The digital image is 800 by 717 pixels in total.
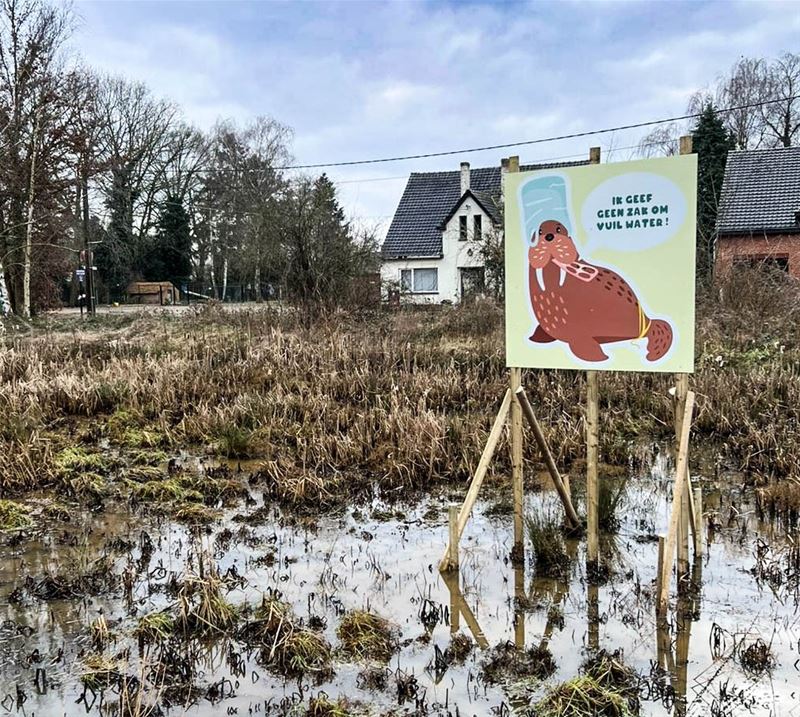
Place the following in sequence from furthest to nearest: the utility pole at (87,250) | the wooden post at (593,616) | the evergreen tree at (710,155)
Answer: the evergreen tree at (710,155) < the utility pole at (87,250) < the wooden post at (593,616)

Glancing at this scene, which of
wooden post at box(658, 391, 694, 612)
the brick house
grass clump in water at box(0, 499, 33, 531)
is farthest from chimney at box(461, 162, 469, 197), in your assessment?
wooden post at box(658, 391, 694, 612)

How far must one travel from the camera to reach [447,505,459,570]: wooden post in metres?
5.04

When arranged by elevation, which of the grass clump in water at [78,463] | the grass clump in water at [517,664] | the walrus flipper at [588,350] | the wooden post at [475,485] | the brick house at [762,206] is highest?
the brick house at [762,206]

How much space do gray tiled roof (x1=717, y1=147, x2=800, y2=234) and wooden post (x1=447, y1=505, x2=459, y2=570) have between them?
24.0 meters

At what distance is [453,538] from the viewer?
16.9ft

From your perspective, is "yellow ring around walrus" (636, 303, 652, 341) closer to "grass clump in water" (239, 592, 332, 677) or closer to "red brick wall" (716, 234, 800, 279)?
"grass clump in water" (239, 592, 332, 677)

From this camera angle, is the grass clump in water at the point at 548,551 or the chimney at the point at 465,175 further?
the chimney at the point at 465,175

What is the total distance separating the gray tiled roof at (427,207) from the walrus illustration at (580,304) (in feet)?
119

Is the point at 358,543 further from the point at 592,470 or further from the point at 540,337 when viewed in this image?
the point at 540,337

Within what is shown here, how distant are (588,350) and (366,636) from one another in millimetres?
2274

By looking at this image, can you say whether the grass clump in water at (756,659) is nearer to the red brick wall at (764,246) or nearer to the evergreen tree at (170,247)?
the red brick wall at (764,246)

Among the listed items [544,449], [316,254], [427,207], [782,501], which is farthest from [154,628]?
[427,207]

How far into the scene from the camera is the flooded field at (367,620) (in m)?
3.69

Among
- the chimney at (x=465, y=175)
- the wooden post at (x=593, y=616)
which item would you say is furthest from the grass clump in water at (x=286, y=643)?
the chimney at (x=465, y=175)
